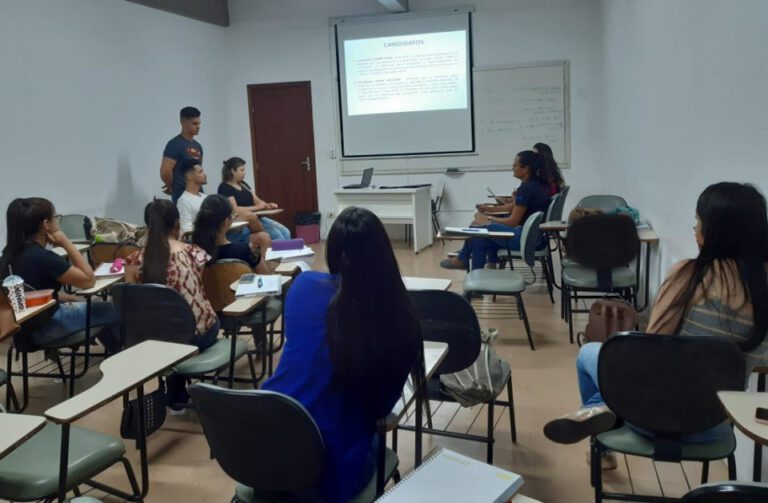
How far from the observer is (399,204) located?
22.9 ft

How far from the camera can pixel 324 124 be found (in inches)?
318

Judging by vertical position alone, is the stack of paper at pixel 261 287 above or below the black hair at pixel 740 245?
below

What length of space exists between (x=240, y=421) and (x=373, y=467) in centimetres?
42

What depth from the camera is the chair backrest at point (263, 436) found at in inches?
58.0

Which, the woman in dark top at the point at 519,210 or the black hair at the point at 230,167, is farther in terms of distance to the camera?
the black hair at the point at 230,167

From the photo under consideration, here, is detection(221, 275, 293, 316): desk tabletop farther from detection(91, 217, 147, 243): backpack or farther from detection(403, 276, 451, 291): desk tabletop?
detection(91, 217, 147, 243): backpack

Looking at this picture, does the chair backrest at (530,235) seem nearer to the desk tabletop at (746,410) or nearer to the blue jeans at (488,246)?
the blue jeans at (488,246)

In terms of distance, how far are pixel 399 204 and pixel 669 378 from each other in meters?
5.35

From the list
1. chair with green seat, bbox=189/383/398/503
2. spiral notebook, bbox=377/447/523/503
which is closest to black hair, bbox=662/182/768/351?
spiral notebook, bbox=377/447/523/503

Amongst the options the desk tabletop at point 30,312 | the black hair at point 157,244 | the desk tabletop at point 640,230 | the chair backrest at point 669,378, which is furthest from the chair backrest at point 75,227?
the chair backrest at point 669,378

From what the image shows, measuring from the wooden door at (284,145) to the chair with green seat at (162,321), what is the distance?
18.2 feet

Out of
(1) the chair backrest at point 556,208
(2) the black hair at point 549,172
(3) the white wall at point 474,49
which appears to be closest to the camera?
(1) the chair backrest at point 556,208

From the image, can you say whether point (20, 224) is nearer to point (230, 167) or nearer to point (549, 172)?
point (230, 167)

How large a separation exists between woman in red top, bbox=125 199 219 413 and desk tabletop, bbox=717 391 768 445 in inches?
83.6
